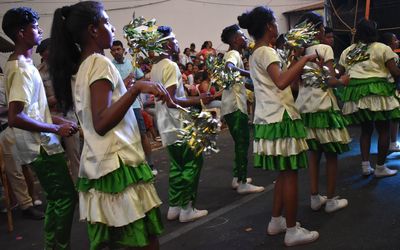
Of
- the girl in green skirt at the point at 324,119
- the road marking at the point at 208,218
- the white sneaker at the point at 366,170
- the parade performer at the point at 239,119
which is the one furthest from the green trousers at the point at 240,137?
the white sneaker at the point at 366,170

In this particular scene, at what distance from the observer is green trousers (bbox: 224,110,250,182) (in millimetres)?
4918

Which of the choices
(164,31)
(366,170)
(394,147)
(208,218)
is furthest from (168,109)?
(394,147)

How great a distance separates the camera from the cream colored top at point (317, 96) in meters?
3.87

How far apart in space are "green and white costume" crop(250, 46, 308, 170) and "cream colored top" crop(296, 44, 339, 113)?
2.29 ft

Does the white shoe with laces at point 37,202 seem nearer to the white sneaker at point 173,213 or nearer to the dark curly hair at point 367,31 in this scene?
the white sneaker at point 173,213

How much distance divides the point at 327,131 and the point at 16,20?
2.80 meters

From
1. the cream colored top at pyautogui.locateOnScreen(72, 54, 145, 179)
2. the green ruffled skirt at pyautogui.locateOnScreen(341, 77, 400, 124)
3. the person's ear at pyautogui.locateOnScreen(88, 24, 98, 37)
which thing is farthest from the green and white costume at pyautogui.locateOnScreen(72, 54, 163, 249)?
the green ruffled skirt at pyautogui.locateOnScreen(341, 77, 400, 124)

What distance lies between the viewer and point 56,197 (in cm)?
314

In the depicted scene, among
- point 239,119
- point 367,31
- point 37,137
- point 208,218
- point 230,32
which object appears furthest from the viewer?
point 230,32

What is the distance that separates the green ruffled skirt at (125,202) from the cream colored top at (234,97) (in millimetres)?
2800

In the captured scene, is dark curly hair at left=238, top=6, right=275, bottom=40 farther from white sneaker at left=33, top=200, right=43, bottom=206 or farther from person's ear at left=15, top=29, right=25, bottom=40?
white sneaker at left=33, top=200, right=43, bottom=206

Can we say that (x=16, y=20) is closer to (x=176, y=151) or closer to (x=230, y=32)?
(x=176, y=151)

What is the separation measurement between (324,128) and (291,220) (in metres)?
1.00

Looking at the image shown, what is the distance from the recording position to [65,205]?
3.14m
